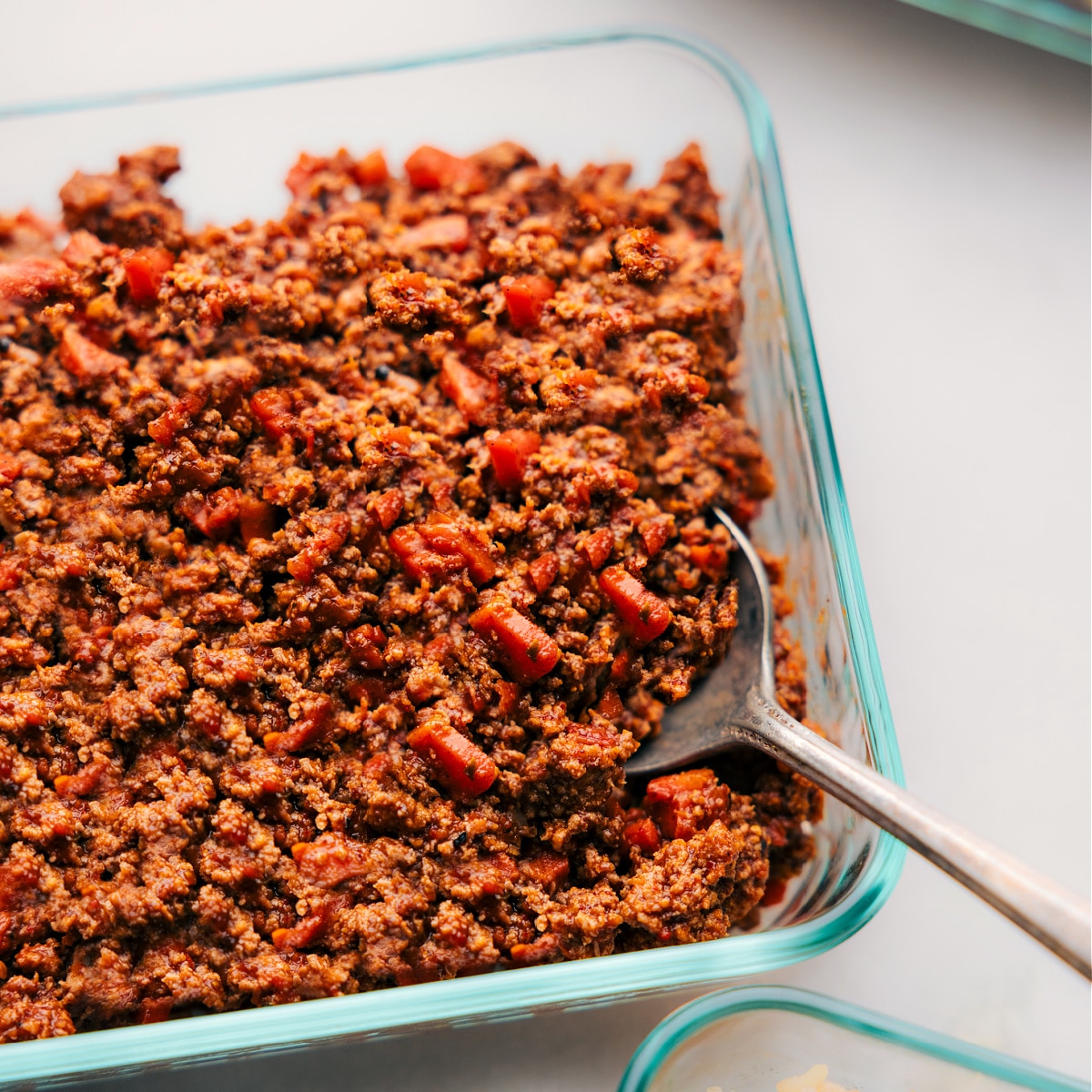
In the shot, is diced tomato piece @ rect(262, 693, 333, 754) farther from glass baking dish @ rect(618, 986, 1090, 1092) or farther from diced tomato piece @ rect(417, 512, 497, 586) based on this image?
glass baking dish @ rect(618, 986, 1090, 1092)

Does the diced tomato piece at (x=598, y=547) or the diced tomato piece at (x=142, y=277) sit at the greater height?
the diced tomato piece at (x=142, y=277)

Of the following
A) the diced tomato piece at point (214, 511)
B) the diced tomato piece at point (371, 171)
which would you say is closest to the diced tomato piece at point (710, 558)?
the diced tomato piece at point (214, 511)

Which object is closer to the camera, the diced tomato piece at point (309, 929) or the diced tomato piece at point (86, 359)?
the diced tomato piece at point (309, 929)

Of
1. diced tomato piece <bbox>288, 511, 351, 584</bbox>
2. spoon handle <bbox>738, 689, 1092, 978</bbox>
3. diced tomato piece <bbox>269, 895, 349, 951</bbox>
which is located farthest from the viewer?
diced tomato piece <bbox>288, 511, 351, 584</bbox>

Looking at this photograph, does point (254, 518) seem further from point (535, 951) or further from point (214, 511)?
point (535, 951)

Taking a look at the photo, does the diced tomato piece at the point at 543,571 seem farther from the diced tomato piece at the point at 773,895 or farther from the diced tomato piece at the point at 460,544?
the diced tomato piece at the point at 773,895

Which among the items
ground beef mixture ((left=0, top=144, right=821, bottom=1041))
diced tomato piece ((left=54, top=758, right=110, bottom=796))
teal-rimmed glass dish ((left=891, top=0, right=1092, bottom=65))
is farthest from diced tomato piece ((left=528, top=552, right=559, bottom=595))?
teal-rimmed glass dish ((left=891, top=0, right=1092, bottom=65))

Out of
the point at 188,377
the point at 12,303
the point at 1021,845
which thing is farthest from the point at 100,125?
the point at 1021,845
